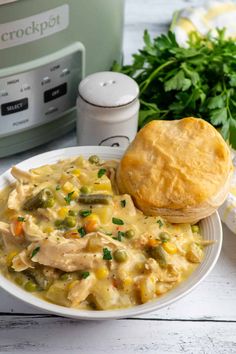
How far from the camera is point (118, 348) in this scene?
137 cm

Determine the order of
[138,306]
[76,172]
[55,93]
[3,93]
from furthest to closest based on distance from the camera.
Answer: [55,93] < [3,93] < [76,172] < [138,306]

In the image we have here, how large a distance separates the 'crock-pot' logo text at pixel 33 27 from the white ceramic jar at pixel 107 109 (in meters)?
0.17

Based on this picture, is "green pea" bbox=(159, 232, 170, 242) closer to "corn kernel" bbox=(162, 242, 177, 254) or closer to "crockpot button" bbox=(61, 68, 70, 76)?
"corn kernel" bbox=(162, 242, 177, 254)

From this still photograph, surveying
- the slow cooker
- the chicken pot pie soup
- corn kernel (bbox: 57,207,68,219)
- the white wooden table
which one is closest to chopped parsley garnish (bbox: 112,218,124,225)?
the chicken pot pie soup

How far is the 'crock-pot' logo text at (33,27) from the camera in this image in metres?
1.57

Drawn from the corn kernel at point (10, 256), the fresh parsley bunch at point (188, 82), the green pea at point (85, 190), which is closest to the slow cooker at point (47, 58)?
the fresh parsley bunch at point (188, 82)

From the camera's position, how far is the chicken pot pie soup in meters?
1.30

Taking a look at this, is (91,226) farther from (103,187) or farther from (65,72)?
(65,72)

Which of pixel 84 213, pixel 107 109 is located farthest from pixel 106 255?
pixel 107 109

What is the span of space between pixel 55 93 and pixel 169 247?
0.63 meters

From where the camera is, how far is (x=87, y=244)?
1331 mm

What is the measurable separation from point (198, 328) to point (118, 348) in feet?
0.61

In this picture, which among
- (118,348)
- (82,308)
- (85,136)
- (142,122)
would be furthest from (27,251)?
(142,122)

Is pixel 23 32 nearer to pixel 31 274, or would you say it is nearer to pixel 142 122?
pixel 142 122
